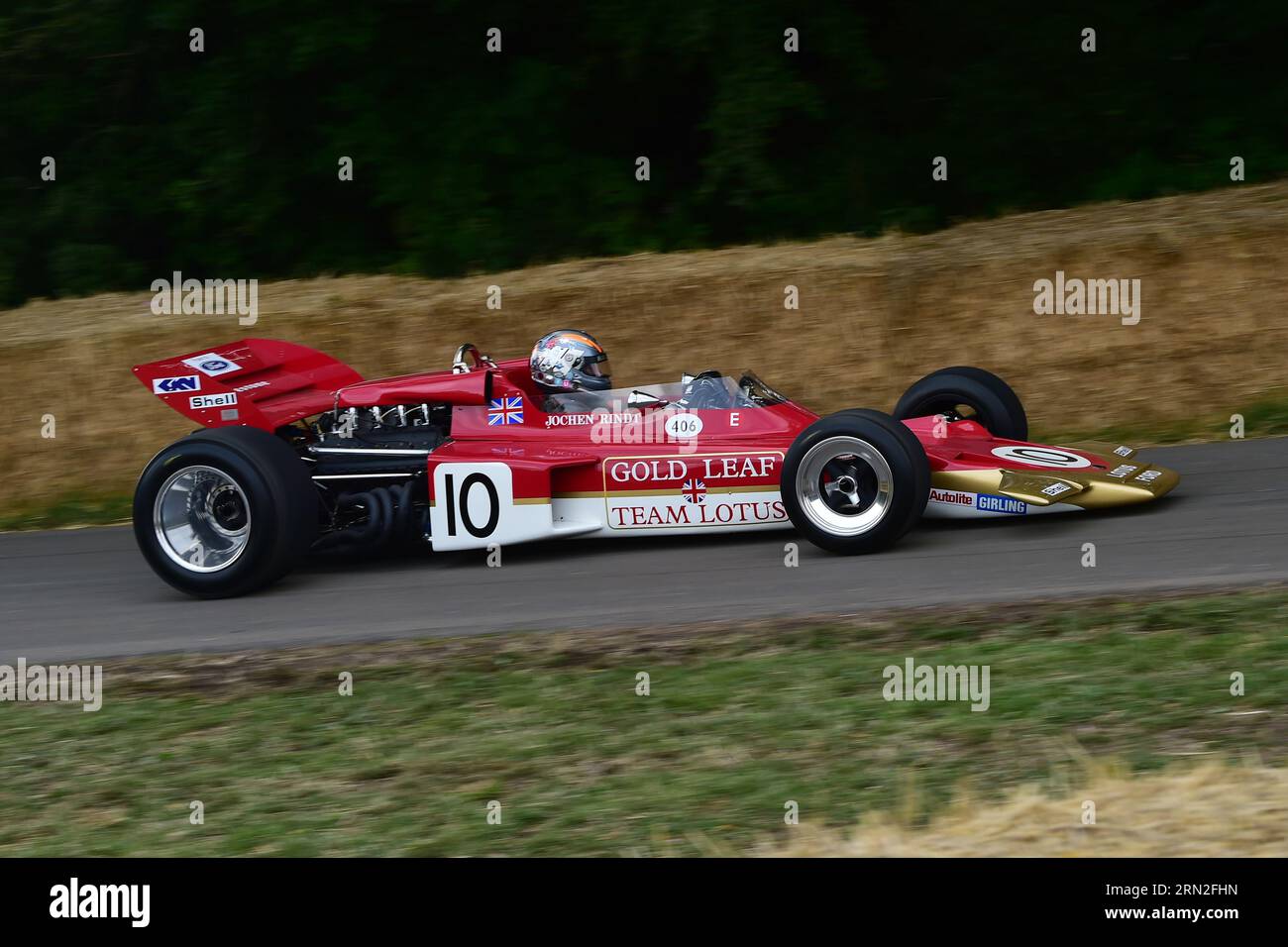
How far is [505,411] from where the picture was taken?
356 inches

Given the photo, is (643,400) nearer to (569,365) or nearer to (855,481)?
(569,365)

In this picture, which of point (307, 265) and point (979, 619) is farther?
point (307, 265)

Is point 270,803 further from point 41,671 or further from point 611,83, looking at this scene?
point 611,83

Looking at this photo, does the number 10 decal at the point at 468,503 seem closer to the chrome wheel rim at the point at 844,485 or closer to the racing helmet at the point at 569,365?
the racing helmet at the point at 569,365

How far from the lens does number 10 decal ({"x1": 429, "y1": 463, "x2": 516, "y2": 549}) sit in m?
8.61

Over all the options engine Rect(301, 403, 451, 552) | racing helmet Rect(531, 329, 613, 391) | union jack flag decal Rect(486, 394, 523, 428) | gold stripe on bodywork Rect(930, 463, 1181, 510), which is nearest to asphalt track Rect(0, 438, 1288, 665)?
gold stripe on bodywork Rect(930, 463, 1181, 510)

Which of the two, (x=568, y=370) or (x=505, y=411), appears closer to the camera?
(x=505, y=411)

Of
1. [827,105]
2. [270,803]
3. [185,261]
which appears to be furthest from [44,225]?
[270,803]

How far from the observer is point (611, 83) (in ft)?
54.5

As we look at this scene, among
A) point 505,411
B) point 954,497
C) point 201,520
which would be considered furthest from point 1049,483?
point 201,520

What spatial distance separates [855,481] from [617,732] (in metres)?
2.70

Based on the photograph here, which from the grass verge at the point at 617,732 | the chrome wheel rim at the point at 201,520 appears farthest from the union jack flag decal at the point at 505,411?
the grass verge at the point at 617,732

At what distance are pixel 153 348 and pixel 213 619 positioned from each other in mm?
5578

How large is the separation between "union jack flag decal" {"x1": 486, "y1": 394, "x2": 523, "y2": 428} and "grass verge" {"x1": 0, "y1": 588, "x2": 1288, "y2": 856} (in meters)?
2.16
